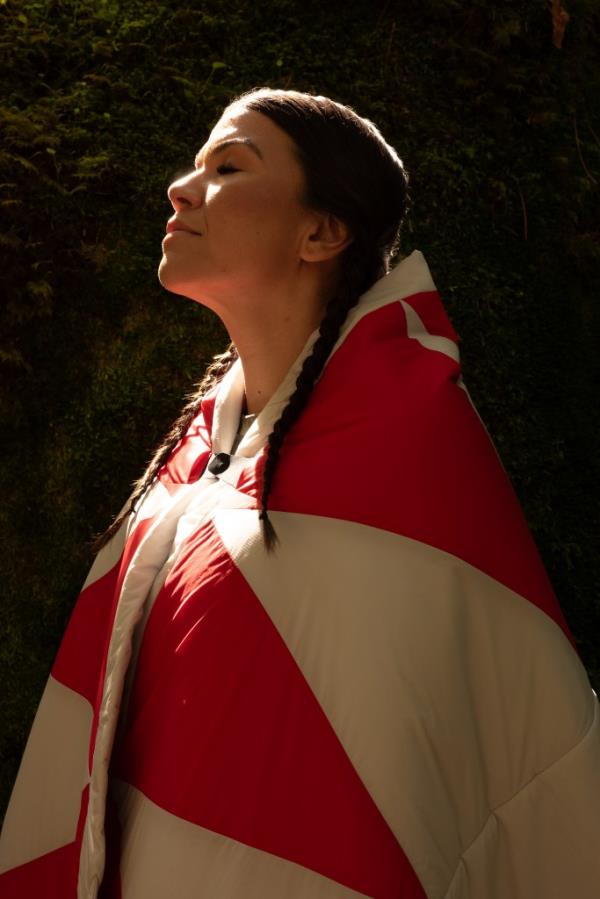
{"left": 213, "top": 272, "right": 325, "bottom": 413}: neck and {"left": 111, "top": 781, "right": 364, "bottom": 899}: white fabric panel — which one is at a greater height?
{"left": 213, "top": 272, "right": 325, "bottom": 413}: neck

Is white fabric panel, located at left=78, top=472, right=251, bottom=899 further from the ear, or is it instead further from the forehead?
the forehead

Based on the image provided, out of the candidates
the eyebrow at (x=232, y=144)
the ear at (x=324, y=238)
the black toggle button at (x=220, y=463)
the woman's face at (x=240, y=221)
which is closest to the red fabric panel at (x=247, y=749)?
the black toggle button at (x=220, y=463)

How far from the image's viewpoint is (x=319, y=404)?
153 cm

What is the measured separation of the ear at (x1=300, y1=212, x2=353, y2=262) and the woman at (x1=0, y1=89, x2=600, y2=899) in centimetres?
10

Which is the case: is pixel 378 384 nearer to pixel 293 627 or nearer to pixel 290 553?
pixel 290 553

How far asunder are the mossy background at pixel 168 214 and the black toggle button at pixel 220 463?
1.36 m

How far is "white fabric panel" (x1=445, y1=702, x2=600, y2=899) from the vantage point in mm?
1371

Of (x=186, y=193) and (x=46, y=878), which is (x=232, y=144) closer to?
(x=186, y=193)

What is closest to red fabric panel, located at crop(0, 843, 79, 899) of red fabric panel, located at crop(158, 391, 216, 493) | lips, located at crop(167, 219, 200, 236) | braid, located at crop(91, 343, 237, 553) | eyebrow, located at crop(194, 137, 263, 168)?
braid, located at crop(91, 343, 237, 553)

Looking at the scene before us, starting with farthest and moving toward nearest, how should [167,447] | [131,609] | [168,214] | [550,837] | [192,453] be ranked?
[168,214] < [167,447] < [192,453] < [131,609] < [550,837]

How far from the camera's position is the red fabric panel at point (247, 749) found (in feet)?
4.07

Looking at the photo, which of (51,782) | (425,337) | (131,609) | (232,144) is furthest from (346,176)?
(51,782)

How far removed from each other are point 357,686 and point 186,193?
1.18 metres

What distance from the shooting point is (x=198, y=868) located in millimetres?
1283
